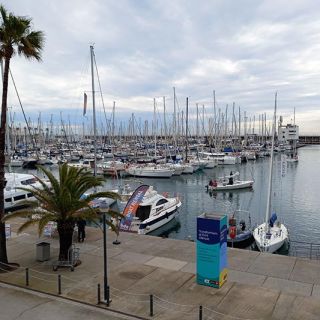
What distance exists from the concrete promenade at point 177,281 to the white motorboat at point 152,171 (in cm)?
4514

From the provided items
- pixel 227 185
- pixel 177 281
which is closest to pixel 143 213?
pixel 177 281

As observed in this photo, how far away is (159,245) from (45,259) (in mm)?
5518

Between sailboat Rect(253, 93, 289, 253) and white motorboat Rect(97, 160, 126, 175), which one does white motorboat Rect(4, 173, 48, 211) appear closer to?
sailboat Rect(253, 93, 289, 253)

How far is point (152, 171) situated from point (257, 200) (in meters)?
23.2

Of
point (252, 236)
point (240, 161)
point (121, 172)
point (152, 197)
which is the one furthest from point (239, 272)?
point (240, 161)

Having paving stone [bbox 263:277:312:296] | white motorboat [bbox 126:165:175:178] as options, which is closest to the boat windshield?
paving stone [bbox 263:277:312:296]

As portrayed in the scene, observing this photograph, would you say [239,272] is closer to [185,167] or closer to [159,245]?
[159,245]

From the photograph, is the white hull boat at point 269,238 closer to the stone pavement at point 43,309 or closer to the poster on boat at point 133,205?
the poster on boat at point 133,205

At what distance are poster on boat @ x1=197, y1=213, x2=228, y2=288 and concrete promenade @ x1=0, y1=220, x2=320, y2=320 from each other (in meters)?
0.36

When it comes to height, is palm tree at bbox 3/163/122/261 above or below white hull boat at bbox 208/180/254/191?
above

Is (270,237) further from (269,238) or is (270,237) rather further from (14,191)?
(14,191)

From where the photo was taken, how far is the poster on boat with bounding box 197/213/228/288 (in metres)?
12.9

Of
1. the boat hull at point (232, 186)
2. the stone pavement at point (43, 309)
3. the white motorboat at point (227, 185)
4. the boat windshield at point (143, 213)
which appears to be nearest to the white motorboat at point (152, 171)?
the white motorboat at point (227, 185)

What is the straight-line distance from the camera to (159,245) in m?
18.2
